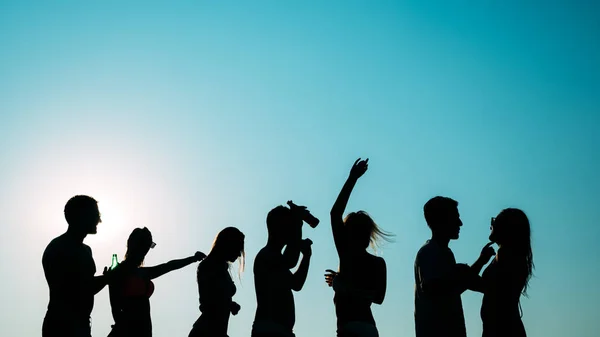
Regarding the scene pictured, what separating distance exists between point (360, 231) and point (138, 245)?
325cm

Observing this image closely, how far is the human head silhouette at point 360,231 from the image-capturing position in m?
7.89

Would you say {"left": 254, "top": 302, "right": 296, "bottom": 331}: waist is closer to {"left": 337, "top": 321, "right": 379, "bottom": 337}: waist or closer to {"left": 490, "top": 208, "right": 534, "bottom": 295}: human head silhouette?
{"left": 337, "top": 321, "right": 379, "bottom": 337}: waist

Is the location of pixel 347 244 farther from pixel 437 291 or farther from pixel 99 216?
pixel 99 216

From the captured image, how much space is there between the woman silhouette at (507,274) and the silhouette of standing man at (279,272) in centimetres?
202

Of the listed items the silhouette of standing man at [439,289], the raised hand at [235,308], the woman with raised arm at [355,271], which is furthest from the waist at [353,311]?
the raised hand at [235,308]

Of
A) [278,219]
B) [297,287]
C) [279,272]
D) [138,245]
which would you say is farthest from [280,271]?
[138,245]

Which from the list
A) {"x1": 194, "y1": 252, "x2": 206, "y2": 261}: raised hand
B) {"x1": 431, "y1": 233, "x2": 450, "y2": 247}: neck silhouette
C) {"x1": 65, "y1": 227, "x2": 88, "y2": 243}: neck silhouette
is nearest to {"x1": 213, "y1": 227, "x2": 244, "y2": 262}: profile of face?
{"x1": 194, "y1": 252, "x2": 206, "y2": 261}: raised hand

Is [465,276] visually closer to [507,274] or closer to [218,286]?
[507,274]

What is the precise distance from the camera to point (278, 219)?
8.31m

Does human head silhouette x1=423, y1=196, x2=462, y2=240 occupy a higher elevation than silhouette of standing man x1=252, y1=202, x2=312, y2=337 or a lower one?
higher

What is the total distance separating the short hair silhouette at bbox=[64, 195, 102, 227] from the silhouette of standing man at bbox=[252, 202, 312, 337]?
6.23ft

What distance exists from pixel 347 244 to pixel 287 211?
3.02ft

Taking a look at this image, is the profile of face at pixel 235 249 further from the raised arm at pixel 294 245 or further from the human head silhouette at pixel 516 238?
the human head silhouette at pixel 516 238

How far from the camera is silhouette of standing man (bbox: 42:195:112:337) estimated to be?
7582mm
